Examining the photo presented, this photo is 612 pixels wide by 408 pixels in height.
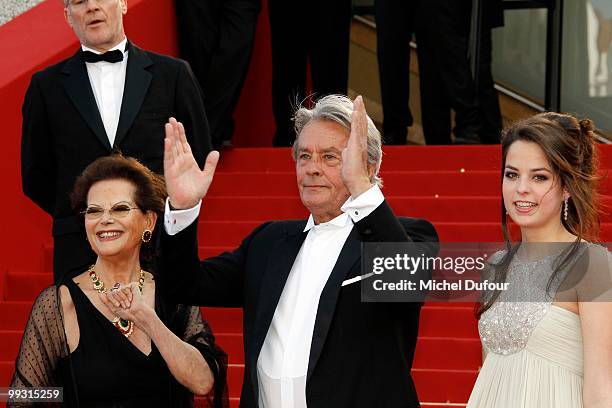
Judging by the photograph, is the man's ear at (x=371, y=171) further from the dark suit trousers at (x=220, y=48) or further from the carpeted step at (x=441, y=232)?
the dark suit trousers at (x=220, y=48)

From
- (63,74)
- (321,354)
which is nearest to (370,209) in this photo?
(321,354)

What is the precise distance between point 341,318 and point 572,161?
2.62 feet

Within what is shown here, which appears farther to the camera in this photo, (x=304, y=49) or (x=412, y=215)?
(x=304, y=49)

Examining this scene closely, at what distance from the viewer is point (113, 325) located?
4.43 meters

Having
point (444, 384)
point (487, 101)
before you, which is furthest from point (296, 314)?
point (487, 101)

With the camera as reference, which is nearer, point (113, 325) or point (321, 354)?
point (321, 354)

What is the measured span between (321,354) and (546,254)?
718mm

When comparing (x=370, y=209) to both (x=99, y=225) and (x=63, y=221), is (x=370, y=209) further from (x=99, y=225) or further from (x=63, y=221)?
(x=63, y=221)

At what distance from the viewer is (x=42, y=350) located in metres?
4.36

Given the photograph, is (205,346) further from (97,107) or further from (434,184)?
(434,184)

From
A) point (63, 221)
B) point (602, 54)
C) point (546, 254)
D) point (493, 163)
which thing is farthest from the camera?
point (602, 54)

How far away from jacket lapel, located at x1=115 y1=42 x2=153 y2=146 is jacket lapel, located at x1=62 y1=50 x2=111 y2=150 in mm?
78

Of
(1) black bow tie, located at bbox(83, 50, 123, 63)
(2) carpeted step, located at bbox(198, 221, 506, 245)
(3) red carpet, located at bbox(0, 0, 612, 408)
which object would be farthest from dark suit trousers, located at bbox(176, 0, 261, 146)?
(1) black bow tie, located at bbox(83, 50, 123, 63)

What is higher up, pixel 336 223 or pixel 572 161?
pixel 572 161
